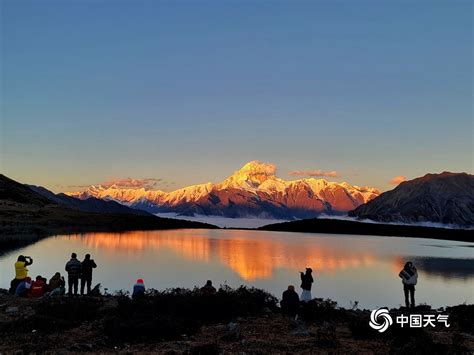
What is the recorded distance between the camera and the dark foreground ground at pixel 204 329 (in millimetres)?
17984

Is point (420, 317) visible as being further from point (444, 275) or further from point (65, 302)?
point (444, 275)

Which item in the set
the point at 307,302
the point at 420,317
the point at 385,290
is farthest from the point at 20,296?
the point at 385,290

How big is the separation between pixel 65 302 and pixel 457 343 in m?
18.4

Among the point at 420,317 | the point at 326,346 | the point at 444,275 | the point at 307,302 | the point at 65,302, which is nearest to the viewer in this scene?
the point at 326,346

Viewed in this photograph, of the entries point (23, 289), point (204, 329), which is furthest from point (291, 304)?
point (23, 289)

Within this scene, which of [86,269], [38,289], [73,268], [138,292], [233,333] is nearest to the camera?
[233,333]

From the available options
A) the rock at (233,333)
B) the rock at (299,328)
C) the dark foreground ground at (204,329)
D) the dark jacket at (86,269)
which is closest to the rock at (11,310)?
the dark foreground ground at (204,329)

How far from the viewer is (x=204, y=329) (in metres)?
21.8

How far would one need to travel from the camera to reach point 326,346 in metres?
18.4
